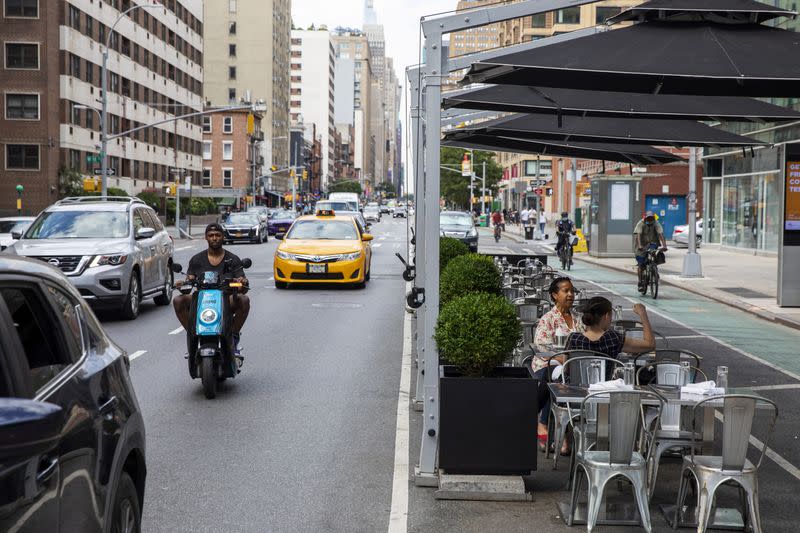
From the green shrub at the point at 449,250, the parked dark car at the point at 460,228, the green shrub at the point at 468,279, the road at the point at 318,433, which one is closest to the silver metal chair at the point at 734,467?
the road at the point at 318,433

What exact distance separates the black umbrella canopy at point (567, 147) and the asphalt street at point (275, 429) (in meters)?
3.45

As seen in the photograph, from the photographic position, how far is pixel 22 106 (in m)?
56.9

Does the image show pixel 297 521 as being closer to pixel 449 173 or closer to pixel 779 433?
pixel 779 433

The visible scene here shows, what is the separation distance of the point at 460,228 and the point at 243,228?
46.9 feet

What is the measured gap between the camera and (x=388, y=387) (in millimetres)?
11352

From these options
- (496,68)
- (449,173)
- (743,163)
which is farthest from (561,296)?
(449,173)

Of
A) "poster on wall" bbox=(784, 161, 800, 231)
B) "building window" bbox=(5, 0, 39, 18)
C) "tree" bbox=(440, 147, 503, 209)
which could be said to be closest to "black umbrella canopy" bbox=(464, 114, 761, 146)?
"poster on wall" bbox=(784, 161, 800, 231)

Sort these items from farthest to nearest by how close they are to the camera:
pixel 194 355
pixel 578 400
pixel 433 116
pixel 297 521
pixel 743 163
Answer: pixel 743 163
pixel 194 355
pixel 433 116
pixel 578 400
pixel 297 521

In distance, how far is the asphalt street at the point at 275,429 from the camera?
263 inches

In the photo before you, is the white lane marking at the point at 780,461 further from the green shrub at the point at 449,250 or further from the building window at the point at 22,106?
the building window at the point at 22,106

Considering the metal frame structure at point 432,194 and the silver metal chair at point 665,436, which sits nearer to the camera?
the silver metal chair at point 665,436

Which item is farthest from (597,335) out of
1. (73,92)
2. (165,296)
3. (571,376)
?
(73,92)

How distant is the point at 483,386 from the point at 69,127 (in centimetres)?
5659

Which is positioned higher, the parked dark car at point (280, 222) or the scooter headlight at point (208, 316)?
the parked dark car at point (280, 222)
